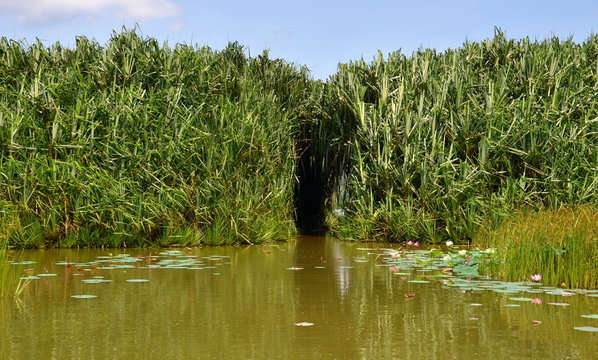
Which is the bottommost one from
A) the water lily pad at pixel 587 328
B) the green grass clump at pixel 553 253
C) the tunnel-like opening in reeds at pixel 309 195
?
the water lily pad at pixel 587 328

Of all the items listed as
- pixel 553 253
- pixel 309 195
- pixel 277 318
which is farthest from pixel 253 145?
pixel 277 318

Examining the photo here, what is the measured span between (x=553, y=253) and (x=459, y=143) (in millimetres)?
5621

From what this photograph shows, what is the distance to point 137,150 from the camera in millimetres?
12367

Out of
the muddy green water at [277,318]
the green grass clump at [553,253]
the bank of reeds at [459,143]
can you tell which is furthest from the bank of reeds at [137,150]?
the green grass clump at [553,253]

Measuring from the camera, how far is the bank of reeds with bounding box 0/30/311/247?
11828 mm

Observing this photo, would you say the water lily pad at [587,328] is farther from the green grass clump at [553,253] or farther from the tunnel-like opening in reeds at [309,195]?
the tunnel-like opening in reeds at [309,195]

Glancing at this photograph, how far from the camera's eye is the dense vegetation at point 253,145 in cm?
1198

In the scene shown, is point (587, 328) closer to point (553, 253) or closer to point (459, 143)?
point (553, 253)

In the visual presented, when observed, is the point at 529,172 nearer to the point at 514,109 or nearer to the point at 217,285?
the point at 514,109

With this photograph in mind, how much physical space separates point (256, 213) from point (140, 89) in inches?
116

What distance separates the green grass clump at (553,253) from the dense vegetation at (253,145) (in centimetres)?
399

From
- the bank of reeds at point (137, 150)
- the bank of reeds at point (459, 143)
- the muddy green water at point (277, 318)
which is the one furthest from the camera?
the bank of reeds at point (459, 143)

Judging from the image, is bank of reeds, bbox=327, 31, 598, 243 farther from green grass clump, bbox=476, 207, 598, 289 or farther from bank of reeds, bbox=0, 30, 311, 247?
green grass clump, bbox=476, 207, 598, 289

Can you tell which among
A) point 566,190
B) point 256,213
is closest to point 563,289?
point 566,190
